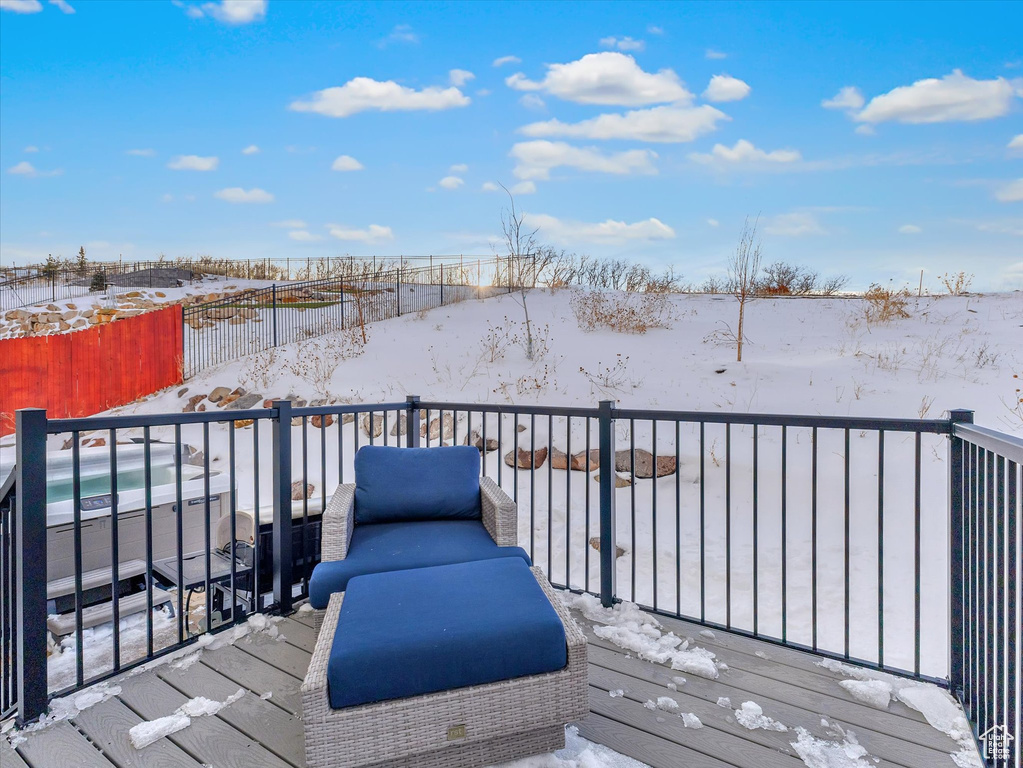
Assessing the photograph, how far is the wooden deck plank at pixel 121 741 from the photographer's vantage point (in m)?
1.60

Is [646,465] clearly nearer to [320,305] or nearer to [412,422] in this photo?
[412,422]

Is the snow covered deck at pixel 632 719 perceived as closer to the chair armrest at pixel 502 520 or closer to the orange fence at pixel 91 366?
the chair armrest at pixel 502 520

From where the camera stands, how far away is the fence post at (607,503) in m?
2.66

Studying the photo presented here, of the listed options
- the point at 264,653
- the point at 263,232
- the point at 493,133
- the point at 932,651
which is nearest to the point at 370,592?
the point at 264,653

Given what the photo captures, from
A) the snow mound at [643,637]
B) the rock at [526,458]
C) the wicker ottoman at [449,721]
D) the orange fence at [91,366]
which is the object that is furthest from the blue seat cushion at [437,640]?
the orange fence at [91,366]

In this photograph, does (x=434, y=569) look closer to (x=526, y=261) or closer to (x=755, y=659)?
(x=755, y=659)

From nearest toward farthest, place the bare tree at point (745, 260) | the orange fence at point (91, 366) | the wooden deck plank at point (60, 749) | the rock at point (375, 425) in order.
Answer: the wooden deck plank at point (60, 749)
the rock at point (375, 425)
the bare tree at point (745, 260)
the orange fence at point (91, 366)

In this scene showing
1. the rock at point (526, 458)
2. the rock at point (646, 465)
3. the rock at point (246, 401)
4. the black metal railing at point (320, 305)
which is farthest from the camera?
the black metal railing at point (320, 305)

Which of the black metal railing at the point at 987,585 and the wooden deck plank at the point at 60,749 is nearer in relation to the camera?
the black metal railing at the point at 987,585

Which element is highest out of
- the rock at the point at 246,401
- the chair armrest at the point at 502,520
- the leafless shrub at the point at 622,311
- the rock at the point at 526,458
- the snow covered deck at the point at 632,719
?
the leafless shrub at the point at 622,311

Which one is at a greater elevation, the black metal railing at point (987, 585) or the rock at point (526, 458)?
the black metal railing at point (987, 585)

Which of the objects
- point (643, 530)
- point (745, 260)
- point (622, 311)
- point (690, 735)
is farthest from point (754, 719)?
point (622, 311)

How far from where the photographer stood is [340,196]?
1283cm

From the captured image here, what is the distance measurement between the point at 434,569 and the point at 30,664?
4.37 feet
